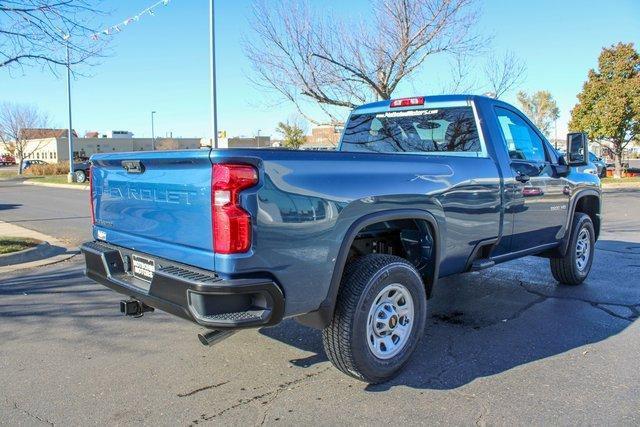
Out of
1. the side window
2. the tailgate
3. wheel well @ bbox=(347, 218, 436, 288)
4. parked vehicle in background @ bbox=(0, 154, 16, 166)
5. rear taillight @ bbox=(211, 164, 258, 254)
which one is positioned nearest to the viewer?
rear taillight @ bbox=(211, 164, 258, 254)

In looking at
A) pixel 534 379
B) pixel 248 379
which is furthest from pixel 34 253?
pixel 534 379

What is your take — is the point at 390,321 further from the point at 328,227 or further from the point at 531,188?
the point at 531,188

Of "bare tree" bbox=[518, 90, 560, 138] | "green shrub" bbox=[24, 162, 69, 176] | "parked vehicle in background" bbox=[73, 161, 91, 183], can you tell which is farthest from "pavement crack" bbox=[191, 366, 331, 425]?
"bare tree" bbox=[518, 90, 560, 138]

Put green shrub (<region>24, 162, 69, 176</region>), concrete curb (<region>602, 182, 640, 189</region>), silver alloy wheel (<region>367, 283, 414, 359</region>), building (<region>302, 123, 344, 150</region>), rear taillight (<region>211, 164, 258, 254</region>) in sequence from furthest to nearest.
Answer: green shrub (<region>24, 162, 69, 176</region>), concrete curb (<region>602, 182, 640, 189</region>), building (<region>302, 123, 344, 150</region>), silver alloy wheel (<region>367, 283, 414, 359</region>), rear taillight (<region>211, 164, 258, 254</region>)

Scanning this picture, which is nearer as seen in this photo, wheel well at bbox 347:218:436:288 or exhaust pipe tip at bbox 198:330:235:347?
exhaust pipe tip at bbox 198:330:235:347

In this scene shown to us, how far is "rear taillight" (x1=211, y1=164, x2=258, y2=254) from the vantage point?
2.90 meters

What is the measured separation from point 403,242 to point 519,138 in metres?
1.95

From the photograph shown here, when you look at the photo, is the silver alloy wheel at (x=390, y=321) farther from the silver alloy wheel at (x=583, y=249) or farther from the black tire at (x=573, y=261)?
the silver alloy wheel at (x=583, y=249)

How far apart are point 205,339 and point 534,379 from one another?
229cm

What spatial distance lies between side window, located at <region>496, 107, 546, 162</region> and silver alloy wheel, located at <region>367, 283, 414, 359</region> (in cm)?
205

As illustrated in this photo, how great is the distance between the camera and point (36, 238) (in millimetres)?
9578

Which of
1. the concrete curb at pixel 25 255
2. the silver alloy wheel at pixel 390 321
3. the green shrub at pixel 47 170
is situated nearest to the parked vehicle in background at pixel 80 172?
the green shrub at pixel 47 170

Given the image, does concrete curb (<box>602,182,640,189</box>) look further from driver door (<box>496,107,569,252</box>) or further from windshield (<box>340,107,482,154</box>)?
windshield (<box>340,107,482,154</box>)

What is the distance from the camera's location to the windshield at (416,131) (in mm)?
4961
